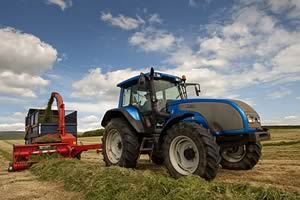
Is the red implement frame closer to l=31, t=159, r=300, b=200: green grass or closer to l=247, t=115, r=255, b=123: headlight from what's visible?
l=31, t=159, r=300, b=200: green grass

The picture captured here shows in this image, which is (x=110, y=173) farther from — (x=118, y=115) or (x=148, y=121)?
(x=118, y=115)

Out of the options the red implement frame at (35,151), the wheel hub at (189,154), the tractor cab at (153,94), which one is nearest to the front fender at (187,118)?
the wheel hub at (189,154)

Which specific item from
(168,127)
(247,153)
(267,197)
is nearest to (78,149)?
(168,127)

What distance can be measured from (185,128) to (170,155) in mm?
662

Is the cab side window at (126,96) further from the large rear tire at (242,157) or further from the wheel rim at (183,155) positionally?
the large rear tire at (242,157)

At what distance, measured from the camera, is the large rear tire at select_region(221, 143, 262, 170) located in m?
6.65

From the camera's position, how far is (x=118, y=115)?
314 inches

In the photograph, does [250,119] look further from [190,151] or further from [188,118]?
[190,151]

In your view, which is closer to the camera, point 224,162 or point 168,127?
point 168,127

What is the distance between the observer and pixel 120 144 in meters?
7.84

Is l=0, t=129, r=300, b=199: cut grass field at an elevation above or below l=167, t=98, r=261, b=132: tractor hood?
below

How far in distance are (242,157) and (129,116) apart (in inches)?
112

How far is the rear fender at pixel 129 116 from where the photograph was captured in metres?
7.02

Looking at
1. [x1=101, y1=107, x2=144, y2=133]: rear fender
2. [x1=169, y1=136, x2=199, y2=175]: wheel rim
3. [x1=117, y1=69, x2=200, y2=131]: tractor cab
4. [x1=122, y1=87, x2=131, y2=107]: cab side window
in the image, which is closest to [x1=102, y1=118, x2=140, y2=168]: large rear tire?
[x1=101, y1=107, x2=144, y2=133]: rear fender
